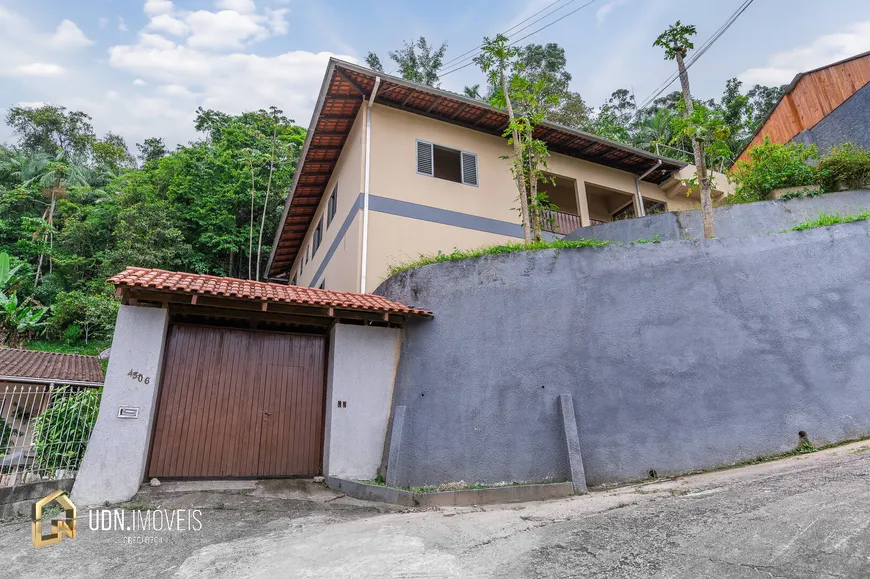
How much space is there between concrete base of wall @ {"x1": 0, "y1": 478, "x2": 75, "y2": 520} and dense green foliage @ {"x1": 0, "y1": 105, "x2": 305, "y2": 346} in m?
15.2

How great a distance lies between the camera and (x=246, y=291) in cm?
709

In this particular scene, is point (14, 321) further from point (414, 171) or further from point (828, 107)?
point (828, 107)

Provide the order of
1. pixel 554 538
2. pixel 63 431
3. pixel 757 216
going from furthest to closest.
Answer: pixel 757 216, pixel 63 431, pixel 554 538

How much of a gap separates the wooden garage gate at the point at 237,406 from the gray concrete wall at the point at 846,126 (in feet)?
55.1

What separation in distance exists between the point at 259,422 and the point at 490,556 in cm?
497

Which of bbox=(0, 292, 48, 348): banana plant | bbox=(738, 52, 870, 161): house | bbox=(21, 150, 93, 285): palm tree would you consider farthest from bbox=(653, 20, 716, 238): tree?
bbox=(21, 150, 93, 285): palm tree

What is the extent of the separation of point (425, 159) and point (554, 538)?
364 inches

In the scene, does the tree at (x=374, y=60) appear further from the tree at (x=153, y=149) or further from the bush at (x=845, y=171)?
the bush at (x=845, y=171)

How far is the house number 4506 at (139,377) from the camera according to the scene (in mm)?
6613

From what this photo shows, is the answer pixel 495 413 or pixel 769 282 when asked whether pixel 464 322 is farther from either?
pixel 769 282

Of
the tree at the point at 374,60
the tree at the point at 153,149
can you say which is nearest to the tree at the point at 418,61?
the tree at the point at 374,60

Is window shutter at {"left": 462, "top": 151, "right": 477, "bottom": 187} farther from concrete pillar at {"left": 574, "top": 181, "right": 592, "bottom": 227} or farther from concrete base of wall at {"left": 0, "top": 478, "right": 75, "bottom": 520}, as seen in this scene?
concrete base of wall at {"left": 0, "top": 478, "right": 75, "bottom": 520}

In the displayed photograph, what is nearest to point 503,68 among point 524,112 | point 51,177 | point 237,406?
point 524,112

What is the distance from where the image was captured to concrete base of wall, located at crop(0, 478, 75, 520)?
5.56m
